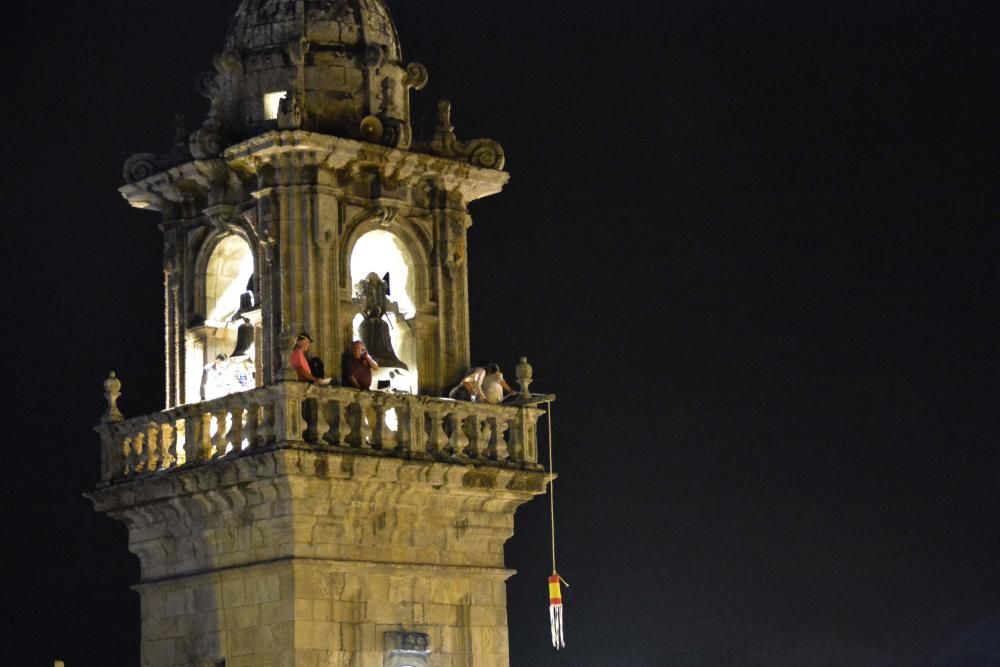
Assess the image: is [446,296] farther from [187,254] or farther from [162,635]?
[162,635]

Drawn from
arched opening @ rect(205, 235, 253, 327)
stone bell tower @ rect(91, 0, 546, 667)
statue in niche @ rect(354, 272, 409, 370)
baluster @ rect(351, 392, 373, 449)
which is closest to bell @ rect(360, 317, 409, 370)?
statue in niche @ rect(354, 272, 409, 370)

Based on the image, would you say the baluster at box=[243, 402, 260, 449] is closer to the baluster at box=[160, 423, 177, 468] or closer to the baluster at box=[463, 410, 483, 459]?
the baluster at box=[160, 423, 177, 468]

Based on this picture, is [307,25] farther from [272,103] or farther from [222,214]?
[222,214]

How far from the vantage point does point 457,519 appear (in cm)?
3659

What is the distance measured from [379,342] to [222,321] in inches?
90.3

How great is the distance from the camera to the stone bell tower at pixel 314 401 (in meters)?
34.8

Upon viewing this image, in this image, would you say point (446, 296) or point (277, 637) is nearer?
point (277, 637)

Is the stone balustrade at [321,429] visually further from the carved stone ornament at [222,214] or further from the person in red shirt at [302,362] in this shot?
the carved stone ornament at [222,214]

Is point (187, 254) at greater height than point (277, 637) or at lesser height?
greater

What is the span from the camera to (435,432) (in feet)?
117

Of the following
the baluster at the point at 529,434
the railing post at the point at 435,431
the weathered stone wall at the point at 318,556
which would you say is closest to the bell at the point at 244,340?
the weathered stone wall at the point at 318,556

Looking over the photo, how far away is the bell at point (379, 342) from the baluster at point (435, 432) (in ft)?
4.74

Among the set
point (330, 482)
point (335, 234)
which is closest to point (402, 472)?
point (330, 482)

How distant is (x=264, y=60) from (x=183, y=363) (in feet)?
14.6
